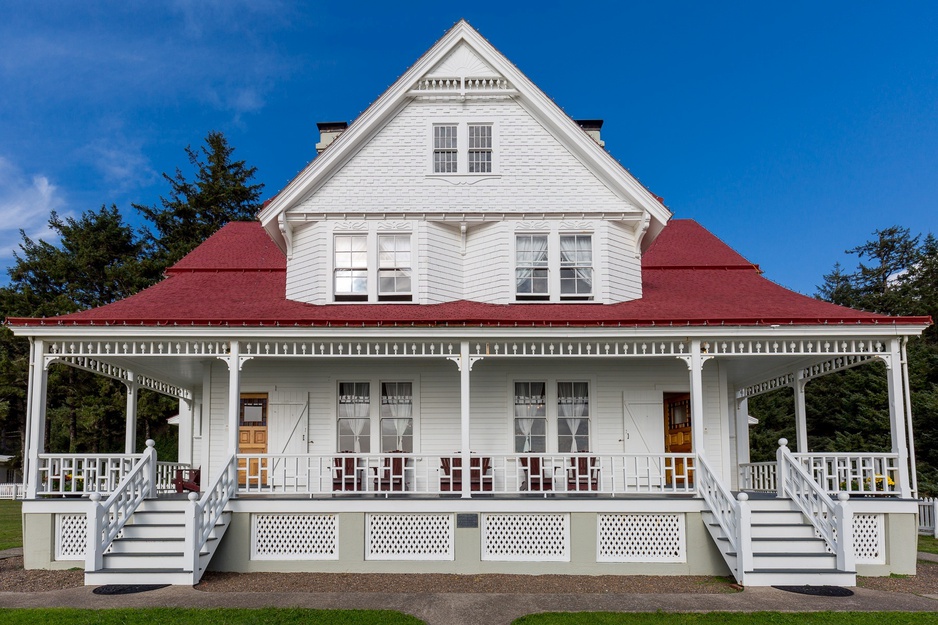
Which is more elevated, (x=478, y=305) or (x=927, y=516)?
(x=478, y=305)

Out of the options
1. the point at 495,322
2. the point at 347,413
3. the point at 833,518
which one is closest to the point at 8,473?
the point at 347,413

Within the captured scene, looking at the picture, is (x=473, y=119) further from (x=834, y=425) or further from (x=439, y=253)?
(x=834, y=425)

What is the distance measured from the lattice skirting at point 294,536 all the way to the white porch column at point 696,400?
643cm

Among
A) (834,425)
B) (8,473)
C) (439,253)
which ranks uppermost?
(439,253)

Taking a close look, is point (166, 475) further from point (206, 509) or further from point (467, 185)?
point (467, 185)

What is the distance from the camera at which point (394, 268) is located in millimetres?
16484

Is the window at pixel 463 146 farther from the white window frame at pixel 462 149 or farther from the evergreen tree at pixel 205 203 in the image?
the evergreen tree at pixel 205 203

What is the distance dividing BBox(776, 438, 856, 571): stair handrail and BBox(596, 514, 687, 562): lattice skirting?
6.62 feet

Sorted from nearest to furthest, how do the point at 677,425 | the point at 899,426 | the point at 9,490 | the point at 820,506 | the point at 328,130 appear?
the point at 820,506
the point at 899,426
the point at 677,425
the point at 328,130
the point at 9,490

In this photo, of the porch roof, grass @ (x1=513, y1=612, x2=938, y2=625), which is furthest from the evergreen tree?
grass @ (x1=513, y1=612, x2=938, y2=625)

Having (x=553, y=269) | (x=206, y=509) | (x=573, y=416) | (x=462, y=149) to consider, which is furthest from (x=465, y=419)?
(x=462, y=149)

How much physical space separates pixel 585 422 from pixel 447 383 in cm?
301

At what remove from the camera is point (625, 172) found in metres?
16.2

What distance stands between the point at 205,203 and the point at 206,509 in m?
37.0
